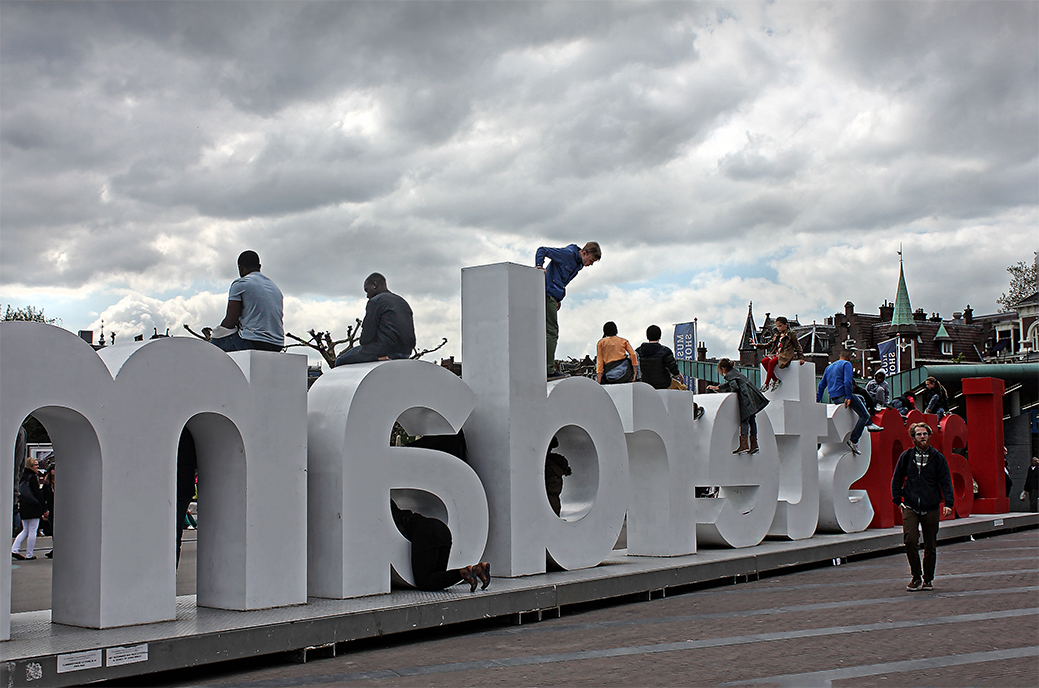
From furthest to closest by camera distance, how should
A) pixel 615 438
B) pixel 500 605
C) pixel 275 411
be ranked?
1. pixel 615 438
2. pixel 500 605
3. pixel 275 411

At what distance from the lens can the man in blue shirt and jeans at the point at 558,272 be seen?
1116cm

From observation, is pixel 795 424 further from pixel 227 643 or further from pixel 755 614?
pixel 227 643

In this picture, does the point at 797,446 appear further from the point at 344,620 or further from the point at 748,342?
the point at 748,342

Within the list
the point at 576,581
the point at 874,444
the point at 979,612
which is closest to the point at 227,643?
the point at 576,581

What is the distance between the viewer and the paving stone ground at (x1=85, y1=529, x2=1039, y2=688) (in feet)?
21.0

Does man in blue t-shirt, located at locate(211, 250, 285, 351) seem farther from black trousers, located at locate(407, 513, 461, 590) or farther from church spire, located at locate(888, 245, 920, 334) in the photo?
church spire, located at locate(888, 245, 920, 334)

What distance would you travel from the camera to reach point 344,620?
23.9 ft

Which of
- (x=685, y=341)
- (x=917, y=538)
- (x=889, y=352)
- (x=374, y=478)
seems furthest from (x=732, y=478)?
(x=889, y=352)

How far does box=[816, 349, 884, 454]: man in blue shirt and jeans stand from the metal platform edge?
3.85m

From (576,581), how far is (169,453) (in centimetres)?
412

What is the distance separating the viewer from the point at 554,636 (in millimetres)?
8094

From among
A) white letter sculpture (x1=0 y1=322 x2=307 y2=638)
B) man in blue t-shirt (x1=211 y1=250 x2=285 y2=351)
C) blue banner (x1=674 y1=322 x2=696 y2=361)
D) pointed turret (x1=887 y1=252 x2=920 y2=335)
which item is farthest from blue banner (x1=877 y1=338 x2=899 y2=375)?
white letter sculpture (x1=0 y1=322 x2=307 y2=638)

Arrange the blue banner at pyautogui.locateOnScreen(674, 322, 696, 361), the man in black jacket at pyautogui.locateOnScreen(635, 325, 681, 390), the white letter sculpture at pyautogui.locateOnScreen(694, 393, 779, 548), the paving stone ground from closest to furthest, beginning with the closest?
1. the paving stone ground
2. the white letter sculpture at pyautogui.locateOnScreen(694, 393, 779, 548)
3. the man in black jacket at pyautogui.locateOnScreen(635, 325, 681, 390)
4. the blue banner at pyautogui.locateOnScreen(674, 322, 696, 361)

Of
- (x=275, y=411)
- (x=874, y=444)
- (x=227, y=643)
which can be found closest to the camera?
(x=227, y=643)
